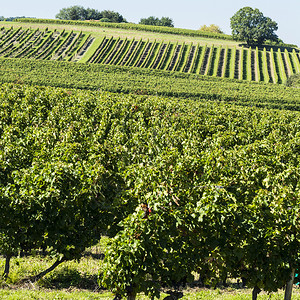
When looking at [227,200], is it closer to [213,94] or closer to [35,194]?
[35,194]

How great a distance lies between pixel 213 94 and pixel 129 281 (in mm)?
53012

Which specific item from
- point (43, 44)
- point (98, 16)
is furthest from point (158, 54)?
point (98, 16)

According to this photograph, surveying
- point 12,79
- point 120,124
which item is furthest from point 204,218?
point 12,79

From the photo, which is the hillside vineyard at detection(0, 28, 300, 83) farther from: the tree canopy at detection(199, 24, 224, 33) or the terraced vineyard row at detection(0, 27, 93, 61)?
the tree canopy at detection(199, 24, 224, 33)

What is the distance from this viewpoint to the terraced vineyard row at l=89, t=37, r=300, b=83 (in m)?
86.4

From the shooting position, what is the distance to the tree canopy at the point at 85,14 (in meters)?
144

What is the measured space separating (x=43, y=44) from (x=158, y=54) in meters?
31.2

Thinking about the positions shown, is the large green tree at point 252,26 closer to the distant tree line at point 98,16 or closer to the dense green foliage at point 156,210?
the distant tree line at point 98,16

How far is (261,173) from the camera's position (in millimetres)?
13641

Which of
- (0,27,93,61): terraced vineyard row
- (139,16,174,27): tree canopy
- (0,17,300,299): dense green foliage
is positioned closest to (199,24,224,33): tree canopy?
(139,16,174,27): tree canopy

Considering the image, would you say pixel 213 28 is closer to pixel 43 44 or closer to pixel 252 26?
pixel 252 26

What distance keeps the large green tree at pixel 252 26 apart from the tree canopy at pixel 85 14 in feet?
183

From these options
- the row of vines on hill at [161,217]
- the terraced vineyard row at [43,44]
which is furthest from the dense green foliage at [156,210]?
the terraced vineyard row at [43,44]

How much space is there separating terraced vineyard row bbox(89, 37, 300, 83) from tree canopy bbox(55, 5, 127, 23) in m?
49.6
